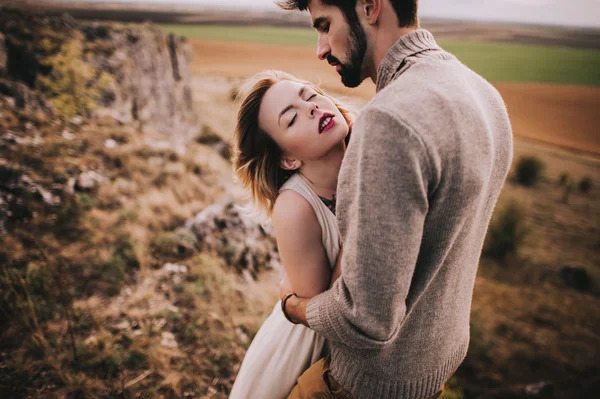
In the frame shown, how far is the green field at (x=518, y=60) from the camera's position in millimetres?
35531

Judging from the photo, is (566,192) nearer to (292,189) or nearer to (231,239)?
(231,239)

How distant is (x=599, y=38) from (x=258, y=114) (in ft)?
268

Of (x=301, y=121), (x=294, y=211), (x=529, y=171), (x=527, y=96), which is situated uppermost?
(x=301, y=121)

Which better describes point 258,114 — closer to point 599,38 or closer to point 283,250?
point 283,250

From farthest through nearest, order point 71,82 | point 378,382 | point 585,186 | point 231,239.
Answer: point 585,186 < point 71,82 < point 231,239 < point 378,382

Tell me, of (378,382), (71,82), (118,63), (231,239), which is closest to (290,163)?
(378,382)

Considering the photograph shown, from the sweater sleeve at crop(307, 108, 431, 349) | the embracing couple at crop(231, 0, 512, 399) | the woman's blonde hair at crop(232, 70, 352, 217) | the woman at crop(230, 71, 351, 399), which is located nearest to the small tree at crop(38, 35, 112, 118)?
the woman's blonde hair at crop(232, 70, 352, 217)

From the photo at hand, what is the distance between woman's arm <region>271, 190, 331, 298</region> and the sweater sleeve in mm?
A: 432

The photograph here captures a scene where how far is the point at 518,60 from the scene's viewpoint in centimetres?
4741

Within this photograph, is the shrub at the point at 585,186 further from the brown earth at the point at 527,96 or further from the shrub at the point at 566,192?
the brown earth at the point at 527,96

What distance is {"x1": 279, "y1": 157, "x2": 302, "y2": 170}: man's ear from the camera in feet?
5.62

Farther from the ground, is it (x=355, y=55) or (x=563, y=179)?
(x=355, y=55)

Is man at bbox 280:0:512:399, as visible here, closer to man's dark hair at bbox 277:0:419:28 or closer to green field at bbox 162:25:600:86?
man's dark hair at bbox 277:0:419:28

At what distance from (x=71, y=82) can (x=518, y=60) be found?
5653 centimetres
